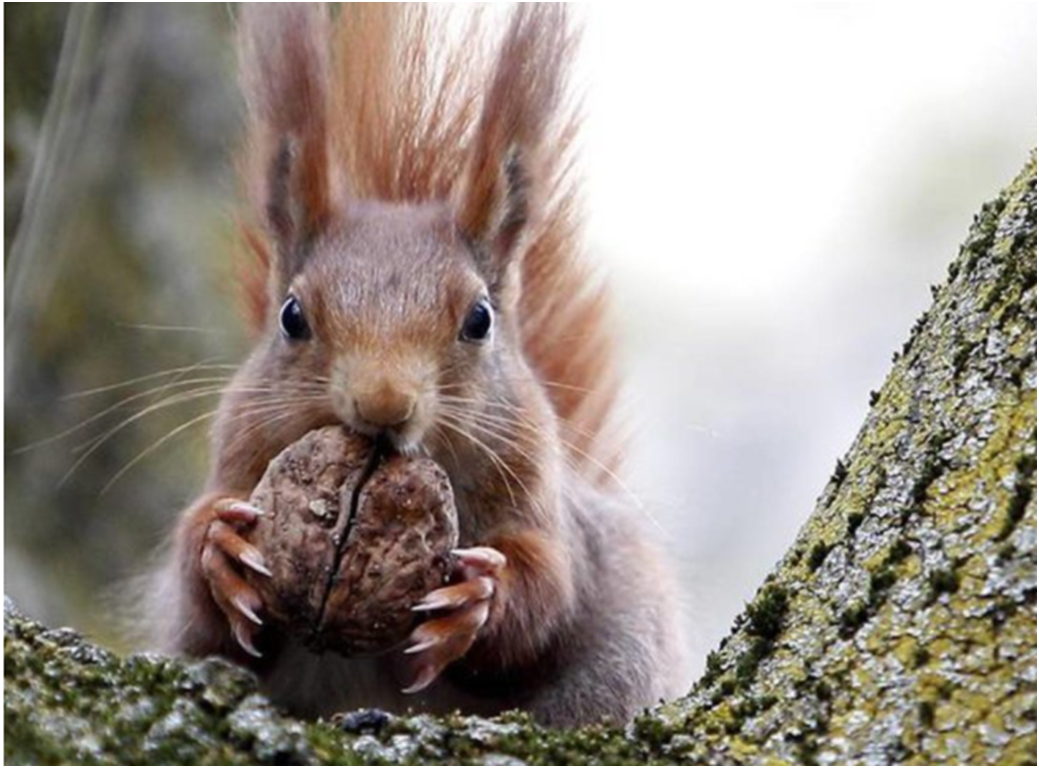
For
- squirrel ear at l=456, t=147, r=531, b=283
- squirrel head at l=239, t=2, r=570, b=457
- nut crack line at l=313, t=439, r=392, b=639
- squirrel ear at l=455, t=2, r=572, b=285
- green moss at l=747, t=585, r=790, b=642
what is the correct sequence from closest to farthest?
1. green moss at l=747, t=585, r=790, b=642
2. nut crack line at l=313, t=439, r=392, b=639
3. squirrel head at l=239, t=2, r=570, b=457
4. squirrel ear at l=455, t=2, r=572, b=285
5. squirrel ear at l=456, t=147, r=531, b=283

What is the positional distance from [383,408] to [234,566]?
24 centimetres

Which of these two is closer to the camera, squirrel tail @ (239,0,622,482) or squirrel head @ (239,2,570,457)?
squirrel head @ (239,2,570,457)

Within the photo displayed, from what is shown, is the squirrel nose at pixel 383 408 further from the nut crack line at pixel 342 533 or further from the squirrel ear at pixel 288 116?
the squirrel ear at pixel 288 116

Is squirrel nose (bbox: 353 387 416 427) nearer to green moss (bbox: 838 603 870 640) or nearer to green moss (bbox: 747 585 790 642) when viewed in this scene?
green moss (bbox: 747 585 790 642)

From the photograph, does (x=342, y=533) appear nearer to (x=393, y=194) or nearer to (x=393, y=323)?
(x=393, y=323)

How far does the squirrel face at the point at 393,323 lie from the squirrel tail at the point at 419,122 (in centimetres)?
8

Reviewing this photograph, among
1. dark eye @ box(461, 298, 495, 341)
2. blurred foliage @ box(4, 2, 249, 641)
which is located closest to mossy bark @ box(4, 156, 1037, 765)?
dark eye @ box(461, 298, 495, 341)

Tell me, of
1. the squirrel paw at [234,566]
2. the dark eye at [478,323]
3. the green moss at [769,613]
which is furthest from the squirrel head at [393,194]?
the green moss at [769,613]

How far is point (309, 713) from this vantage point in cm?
222

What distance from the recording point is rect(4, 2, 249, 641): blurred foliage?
2.79 meters

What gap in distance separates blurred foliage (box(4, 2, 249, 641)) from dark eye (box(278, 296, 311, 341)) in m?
0.53

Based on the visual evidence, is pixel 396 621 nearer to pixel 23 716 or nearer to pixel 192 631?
pixel 192 631

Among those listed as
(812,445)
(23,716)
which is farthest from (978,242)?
(812,445)

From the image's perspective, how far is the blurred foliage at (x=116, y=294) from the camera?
9.14 ft
